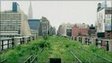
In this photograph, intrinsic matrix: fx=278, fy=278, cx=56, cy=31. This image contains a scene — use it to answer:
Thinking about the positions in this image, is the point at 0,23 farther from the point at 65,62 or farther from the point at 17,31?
the point at 65,62

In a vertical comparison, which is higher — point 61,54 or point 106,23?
point 106,23

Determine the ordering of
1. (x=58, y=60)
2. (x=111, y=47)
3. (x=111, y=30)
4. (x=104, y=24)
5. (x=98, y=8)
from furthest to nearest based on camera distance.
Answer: (x=98, y=8)
(x=104, y=24)
(x=111, y=30)
(x=111, y=47)
(x=58, y=60)

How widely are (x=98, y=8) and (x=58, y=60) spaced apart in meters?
146

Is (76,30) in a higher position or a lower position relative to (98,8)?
lower

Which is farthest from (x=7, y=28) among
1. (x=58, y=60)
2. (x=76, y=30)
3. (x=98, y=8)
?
(x=58, y=60)

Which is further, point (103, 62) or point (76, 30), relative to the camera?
point (76, 30)

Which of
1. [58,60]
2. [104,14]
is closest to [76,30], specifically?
[104,14]

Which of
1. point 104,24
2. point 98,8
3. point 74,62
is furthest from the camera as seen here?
point 98,8

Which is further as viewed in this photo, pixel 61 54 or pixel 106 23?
pixel 106 23

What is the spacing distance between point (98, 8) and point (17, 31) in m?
64.4

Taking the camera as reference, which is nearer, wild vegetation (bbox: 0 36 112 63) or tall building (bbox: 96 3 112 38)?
wild vegetation (bbox: 0 36 112 63)

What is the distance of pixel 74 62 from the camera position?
14227 millimetres

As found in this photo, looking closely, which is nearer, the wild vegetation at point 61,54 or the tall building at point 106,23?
the wild vegetation at point 61,54

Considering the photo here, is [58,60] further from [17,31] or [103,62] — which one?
[17,31]
